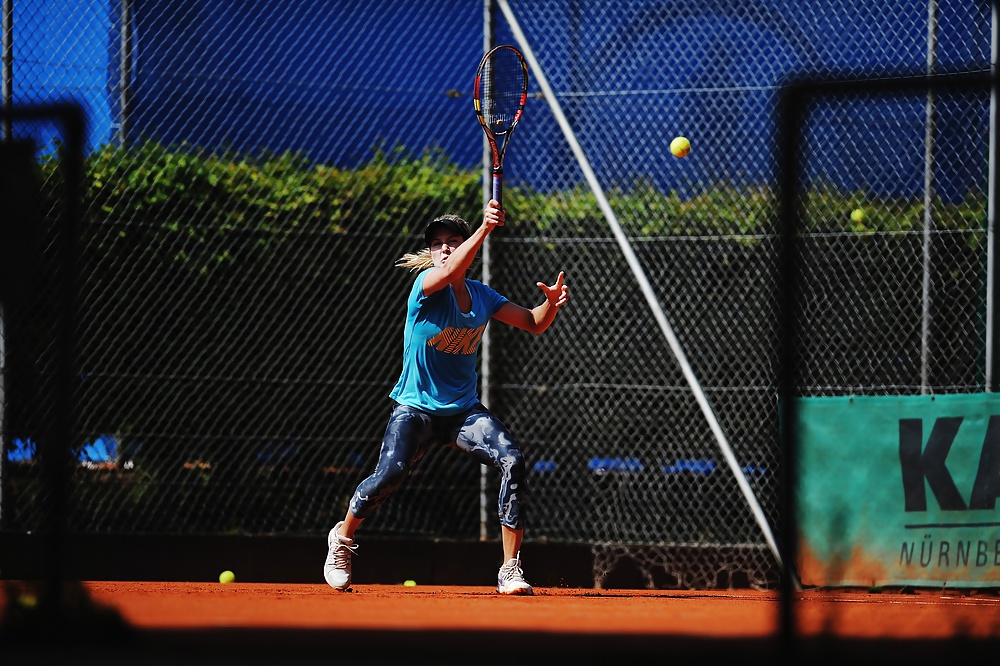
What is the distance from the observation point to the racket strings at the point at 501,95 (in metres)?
6.57

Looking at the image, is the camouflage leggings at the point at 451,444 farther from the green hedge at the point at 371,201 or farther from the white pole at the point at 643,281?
the green hedge at the point at 371,201

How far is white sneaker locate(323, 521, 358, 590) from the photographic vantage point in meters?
6.05

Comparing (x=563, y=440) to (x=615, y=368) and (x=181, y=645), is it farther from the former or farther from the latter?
(x=181, y=645)

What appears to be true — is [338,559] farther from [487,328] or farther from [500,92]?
[500,92]

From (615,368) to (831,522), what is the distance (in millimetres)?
1524

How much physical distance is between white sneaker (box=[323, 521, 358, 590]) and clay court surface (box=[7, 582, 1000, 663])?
93mm

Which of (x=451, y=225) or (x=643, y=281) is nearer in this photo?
(x=451, y=225)

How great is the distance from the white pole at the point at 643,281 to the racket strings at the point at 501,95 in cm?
65

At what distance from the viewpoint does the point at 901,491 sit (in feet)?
21.8

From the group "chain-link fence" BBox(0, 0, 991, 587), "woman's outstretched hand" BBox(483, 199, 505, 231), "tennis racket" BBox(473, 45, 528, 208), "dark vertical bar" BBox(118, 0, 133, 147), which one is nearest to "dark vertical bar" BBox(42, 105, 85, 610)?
"woman's outstretched hand" BBox(483, 199, 505, 231)

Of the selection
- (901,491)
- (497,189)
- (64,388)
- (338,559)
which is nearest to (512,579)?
(338,559)

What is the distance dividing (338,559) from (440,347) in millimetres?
1169

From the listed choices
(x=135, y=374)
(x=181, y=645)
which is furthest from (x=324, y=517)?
(x=181, y=645)

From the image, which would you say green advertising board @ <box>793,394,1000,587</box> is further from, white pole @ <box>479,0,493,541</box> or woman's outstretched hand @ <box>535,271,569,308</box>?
white pole @ <box>479,0,493,541</box>
